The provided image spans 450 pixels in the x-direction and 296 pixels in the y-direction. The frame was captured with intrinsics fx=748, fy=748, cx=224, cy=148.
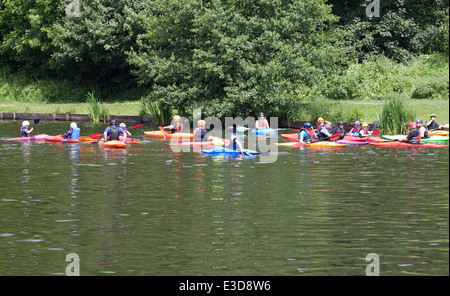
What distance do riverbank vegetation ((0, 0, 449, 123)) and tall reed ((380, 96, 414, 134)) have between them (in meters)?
1.04

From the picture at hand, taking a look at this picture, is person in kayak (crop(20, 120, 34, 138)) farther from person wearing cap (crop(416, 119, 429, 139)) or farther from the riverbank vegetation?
person wearing cap (crop(416, 119, 429, 139))

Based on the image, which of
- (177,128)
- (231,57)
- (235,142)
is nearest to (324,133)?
(235,142)

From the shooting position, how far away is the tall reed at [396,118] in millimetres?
34562

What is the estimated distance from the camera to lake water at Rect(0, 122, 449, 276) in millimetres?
11781

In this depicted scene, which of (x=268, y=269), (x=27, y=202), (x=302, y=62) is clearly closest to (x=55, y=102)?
(x=302, y=62)

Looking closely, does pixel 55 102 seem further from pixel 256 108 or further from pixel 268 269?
pixel 268 269

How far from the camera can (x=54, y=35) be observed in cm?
5356

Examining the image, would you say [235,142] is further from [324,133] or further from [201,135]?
[324,133]

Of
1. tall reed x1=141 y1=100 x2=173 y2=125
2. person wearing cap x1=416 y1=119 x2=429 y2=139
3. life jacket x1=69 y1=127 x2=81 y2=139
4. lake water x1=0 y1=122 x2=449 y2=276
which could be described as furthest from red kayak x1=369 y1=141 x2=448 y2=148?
tall reed x1=141 y1=100 x2=173 y2=125

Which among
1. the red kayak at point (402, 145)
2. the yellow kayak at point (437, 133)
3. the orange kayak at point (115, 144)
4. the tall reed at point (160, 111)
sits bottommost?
the red kayak at point (402, 145)

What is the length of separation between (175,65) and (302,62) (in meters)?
6.91

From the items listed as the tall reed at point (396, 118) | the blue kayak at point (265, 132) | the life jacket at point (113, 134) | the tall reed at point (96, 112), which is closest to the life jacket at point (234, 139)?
the life jacket at point (113, 134)

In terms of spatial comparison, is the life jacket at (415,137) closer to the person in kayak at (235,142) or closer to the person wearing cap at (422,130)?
the person wearing cap at (422,130)

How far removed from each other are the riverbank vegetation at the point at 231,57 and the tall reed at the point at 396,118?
1039mm
